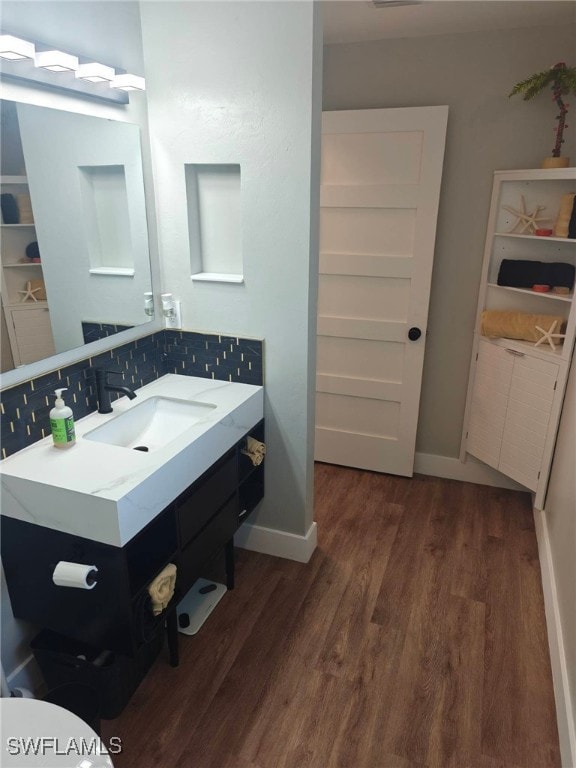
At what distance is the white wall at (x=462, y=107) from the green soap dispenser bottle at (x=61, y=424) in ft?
6.90

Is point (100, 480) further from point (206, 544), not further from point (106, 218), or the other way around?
point (106, 218)

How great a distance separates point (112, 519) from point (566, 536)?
5.77 ft

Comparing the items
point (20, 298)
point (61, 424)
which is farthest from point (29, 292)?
point (61, 424)

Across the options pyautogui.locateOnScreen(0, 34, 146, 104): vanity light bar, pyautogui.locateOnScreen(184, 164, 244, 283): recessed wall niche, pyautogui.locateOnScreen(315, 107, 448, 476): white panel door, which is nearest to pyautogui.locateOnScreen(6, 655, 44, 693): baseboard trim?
pyautogui.locateOnScreen(184, 164, 244, 283): recessed wall niche

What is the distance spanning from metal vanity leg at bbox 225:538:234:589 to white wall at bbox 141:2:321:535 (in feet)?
1.38

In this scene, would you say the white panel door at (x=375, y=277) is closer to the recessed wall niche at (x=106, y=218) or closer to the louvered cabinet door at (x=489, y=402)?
the louvered cabinet door at (x=489, y=402)

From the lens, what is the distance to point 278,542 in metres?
2.42

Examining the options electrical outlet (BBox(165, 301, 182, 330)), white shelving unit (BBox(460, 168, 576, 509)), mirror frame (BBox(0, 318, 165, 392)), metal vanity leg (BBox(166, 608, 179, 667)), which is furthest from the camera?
white shelving unit (BBox(460, 168, 576, 509))

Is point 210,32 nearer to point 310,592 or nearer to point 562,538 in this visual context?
point 310,592

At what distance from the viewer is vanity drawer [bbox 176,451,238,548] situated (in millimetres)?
1674

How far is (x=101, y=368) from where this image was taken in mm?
1908

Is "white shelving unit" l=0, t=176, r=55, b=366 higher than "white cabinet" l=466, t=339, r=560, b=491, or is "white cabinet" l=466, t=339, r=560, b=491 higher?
"white shelving unit" l=0, t=176, r=55, b=366

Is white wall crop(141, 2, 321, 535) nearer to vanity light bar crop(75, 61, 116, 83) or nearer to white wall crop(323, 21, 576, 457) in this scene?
vanity light bar crop(75, 61, 116, 83)

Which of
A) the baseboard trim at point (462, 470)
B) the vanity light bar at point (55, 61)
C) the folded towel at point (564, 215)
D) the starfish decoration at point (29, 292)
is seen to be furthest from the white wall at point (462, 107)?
the starfish decoration at point (29, 292)
